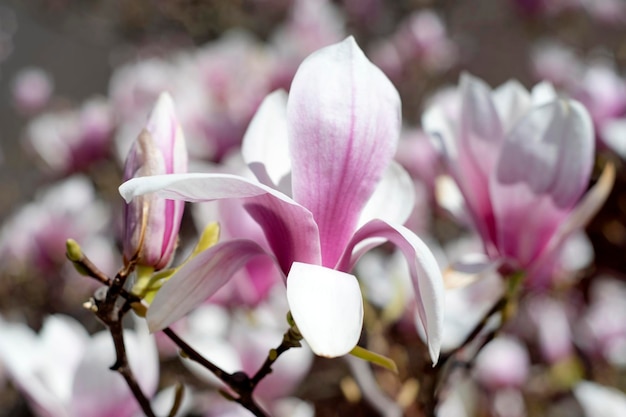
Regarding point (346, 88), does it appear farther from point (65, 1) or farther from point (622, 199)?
point (65, 1)

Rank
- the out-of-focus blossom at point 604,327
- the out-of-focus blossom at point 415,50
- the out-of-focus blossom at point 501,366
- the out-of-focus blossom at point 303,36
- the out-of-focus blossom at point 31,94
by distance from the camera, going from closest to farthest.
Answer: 1. the out-of-focus blossom at point 501,366
2. the out-of-focus blossom at point 604,327
3. the out-of-focus blossom at point 303,36
4. the out-of-focus blossom at point 415,50
5. the out-of-focus blossom at point 31,94

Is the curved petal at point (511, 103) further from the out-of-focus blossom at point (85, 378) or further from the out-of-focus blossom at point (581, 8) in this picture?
the out-of-focus blossom at point (581, 8)

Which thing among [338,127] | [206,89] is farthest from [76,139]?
[338,127]

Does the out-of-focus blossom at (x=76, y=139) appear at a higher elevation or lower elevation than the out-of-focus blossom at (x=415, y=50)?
higher

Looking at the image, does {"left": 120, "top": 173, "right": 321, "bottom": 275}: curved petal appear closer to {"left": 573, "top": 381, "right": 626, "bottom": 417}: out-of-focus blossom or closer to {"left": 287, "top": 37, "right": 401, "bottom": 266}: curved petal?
{"left": 287, "top": 37, "right": 401, "bottom": 266}: curved petal

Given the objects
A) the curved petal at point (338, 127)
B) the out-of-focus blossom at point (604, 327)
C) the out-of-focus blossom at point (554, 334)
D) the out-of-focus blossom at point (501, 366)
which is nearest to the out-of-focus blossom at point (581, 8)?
the out-of-focus blossom at point (604, 327)

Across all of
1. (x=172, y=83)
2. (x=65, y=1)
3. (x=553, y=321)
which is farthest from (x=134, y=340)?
(x=65, y=1)

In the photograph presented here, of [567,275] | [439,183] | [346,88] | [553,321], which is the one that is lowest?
[553,321]

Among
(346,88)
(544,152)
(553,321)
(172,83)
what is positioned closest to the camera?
(346,88)
